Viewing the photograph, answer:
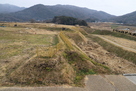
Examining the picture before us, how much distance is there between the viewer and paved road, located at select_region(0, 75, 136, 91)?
705 cm

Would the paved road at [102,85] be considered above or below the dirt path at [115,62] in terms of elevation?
above

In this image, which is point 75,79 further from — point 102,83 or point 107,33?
point 107,33

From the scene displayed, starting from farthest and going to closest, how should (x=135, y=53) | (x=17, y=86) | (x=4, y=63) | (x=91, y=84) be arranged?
(x=135, y=53) → (x=4, y=63) → (x=91, y=84) → (x=17, y=86)

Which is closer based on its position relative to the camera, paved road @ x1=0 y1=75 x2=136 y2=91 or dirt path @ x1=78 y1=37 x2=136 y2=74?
paved road @ x1=0 y1=75 x2=136 y2=91

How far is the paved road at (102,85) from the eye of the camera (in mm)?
7047

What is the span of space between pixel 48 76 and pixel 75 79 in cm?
212

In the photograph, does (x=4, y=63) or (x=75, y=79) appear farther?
(x=4, y=63)

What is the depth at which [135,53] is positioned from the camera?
51.9 ft

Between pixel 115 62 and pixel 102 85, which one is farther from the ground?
pixel 102 85

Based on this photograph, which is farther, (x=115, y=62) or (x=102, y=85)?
(x=115, y=62)

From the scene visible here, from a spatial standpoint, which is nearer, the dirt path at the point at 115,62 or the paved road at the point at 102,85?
the paved road at the point at 102,85

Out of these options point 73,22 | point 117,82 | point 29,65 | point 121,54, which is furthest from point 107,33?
point 73,22

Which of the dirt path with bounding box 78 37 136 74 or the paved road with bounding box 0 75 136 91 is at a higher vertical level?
the paved road with bounding box 0 75 136 91

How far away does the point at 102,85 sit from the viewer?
785cm
